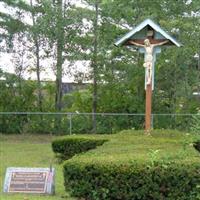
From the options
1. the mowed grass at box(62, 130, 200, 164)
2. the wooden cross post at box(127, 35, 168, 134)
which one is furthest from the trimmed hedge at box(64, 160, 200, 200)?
the wooden cross post at box(127, 35, 168, 134)

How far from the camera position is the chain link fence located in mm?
19766

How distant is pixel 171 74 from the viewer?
69.7 feet

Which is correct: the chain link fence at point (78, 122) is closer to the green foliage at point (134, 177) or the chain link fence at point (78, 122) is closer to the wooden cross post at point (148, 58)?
the wooden cross post at point (148, 58)

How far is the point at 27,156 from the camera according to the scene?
1514 cm

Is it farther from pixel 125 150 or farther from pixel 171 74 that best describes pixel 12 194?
pixel 171 74

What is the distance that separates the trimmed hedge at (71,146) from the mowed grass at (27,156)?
32 cm

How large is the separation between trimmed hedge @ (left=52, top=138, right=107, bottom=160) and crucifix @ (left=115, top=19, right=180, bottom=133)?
4.50 feet

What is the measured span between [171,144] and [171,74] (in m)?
11.7

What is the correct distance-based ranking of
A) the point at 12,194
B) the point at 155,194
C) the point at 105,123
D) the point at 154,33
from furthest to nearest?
the point at 105,123
the point at 154,33
the point at 12,194
the point at 155,194

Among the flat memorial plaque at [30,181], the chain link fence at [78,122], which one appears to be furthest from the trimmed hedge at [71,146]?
the chain link fence at [78,122]

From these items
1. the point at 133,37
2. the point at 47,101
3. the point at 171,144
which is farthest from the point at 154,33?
the point at 47,101

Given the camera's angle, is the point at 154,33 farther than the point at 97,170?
Yes

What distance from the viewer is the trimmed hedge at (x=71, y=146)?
1259 centimetres

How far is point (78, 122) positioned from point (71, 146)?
7.47 metres
